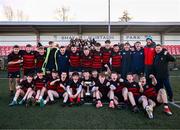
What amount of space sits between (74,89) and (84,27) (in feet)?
50.7

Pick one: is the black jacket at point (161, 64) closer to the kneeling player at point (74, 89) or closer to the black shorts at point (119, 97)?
the black shorts at point (119, 97)

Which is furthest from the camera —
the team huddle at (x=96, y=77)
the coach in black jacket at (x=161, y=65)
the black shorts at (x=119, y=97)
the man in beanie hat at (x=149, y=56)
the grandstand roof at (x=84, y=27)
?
the grandstand roof at (x=84, y=27)

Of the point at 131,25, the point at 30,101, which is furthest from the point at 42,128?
the point at 131,25

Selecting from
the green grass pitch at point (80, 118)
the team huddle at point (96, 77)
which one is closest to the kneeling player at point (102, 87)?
the team huddle at point (96, 77)

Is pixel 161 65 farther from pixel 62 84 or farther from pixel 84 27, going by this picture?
pixel 84 27

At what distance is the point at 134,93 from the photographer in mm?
6734

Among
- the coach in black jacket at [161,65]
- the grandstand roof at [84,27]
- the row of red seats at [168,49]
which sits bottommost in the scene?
the coach in black jacket at [161,65]

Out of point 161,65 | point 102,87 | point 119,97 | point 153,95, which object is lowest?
point 119,97

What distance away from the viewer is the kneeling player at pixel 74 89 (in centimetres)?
712

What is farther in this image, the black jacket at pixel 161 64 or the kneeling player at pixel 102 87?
the kneeling player at pixel 102 87

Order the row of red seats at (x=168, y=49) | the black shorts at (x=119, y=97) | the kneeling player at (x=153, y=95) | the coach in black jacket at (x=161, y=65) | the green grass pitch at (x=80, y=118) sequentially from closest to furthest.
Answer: the green grass pitch at (x=80, y=118) → the kneeling player at (x=153, y=95) → the coach in black jacket at (x=161, y=65) → the black shorts at (x=119, y=97) → the row of red seats at (x=168, y=49)

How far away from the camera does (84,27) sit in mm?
22312

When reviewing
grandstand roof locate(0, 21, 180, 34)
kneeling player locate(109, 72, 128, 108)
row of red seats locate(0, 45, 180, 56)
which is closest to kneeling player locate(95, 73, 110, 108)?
kneeling player locate(109, 72, 128, 108)

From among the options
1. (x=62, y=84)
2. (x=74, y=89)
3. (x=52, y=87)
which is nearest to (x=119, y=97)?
(x=74, y=89)
